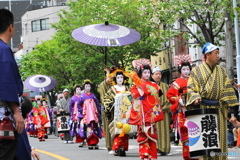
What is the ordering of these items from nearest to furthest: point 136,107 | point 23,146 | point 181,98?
point 23,146 < point 181,98 < point 136,107

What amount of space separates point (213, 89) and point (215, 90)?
0.12ft

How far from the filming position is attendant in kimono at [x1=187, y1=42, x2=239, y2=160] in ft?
26.6

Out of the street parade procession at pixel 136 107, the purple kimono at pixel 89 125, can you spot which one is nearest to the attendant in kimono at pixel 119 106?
the street parade procession at pixel 136 107

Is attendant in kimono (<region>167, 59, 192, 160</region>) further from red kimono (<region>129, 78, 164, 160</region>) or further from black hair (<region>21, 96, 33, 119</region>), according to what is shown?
black hair (<region>21, 96, 33, 119</region>)

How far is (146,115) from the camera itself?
35.2 ft

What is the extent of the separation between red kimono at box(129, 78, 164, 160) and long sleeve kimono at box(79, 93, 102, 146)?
5.40m

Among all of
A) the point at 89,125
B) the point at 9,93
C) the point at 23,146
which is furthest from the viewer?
the point at 89,125

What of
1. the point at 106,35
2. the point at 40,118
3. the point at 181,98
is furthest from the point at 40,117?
the point at 181,98

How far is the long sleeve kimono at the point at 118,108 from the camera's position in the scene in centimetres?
1323

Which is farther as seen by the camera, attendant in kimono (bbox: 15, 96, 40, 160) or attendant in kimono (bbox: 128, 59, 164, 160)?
attendant in kimono (bbox: 128, 59, 164, 160)

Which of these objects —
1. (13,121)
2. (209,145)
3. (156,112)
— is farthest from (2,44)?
(156,112)

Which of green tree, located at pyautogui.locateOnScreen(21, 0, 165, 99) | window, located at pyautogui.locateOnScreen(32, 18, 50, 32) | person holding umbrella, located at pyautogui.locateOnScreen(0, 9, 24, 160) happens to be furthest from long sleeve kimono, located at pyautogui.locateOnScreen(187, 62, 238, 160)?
window, located at pyautogui.locateOnScreen(32, 18, 50, 32)

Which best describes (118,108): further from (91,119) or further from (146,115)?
(91,119)

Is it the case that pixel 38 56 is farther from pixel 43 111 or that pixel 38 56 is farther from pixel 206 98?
pixel 206 98
